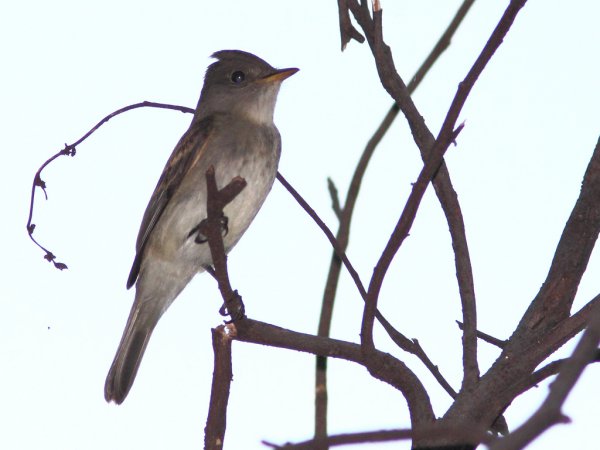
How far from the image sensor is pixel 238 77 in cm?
666

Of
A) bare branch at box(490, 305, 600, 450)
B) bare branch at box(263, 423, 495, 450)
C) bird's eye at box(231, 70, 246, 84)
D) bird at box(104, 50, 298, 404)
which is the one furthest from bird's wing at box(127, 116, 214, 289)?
bare branch at box(490, 305, 600, 450)

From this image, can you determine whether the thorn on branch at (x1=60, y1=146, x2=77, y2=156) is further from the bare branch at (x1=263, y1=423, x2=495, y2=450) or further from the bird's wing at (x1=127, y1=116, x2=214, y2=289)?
the bare branch at (x1=263, y1=423, x2=495, y2=450)

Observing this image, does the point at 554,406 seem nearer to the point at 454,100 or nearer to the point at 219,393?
the point at 454,100

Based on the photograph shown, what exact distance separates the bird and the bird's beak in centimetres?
2

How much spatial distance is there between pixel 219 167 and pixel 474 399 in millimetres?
2948

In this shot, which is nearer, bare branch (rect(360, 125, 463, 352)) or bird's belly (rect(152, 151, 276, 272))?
bare branch (rect(360, 125, 463, 352))

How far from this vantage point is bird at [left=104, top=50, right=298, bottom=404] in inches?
218

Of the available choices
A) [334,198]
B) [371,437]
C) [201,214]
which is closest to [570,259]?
[334,198]

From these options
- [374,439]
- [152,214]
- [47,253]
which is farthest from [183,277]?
[374,439]

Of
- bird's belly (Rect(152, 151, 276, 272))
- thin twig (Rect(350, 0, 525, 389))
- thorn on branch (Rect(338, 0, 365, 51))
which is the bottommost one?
thin twig (Rect(350, 0, 525, 389))

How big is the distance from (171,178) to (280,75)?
1104mm

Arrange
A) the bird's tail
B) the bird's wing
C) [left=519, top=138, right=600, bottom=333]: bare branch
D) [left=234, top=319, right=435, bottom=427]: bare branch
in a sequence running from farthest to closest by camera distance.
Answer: the bird's wing
the bird's tail
[left=519, top=138, right=600, bottom=333]: bare branch
[left=234, top=319, right=435, bottom=427]: bare branch

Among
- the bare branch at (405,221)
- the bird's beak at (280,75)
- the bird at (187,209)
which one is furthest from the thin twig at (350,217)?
the bird's beak at (280,75)

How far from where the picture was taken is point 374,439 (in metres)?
1.46
